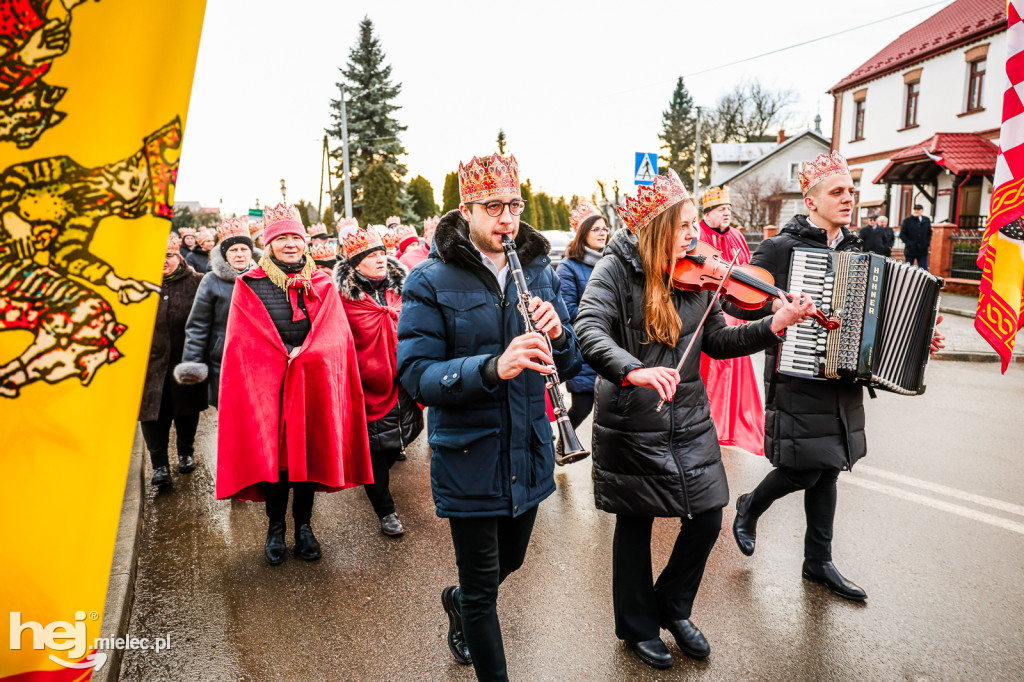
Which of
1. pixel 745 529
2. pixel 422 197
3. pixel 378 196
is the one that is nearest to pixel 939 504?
pixel 745 529

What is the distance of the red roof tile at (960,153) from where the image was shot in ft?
73.8

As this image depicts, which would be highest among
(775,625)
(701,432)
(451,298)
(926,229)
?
(926,229)

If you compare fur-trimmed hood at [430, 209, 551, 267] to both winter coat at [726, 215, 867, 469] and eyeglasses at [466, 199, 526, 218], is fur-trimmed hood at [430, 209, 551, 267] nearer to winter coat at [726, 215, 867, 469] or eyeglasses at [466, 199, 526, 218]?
eyeglasses at [466, 199, 526, 218]

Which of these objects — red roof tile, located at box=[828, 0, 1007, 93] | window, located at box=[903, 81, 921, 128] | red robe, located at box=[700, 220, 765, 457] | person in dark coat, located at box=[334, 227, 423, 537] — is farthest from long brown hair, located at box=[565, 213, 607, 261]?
window, located at box=[903, 81, 921, 128]

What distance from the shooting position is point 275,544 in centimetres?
430

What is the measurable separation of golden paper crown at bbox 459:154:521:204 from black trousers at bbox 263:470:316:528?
8.16 ft

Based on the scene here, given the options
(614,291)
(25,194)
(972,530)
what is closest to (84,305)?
(25,194)

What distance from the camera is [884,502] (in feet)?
15.9

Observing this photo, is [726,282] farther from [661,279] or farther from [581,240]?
[581,240]

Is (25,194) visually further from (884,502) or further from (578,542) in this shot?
(884,502)

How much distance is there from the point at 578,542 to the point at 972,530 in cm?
244

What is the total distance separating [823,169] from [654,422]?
1.85 meters

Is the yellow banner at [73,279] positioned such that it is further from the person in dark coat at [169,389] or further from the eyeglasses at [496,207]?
the person in dark coat at [169,389]

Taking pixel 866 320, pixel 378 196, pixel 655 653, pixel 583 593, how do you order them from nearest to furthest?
pixel 655 653 → pixel 866 320 → pixel 583 593 → pixel 378 196
